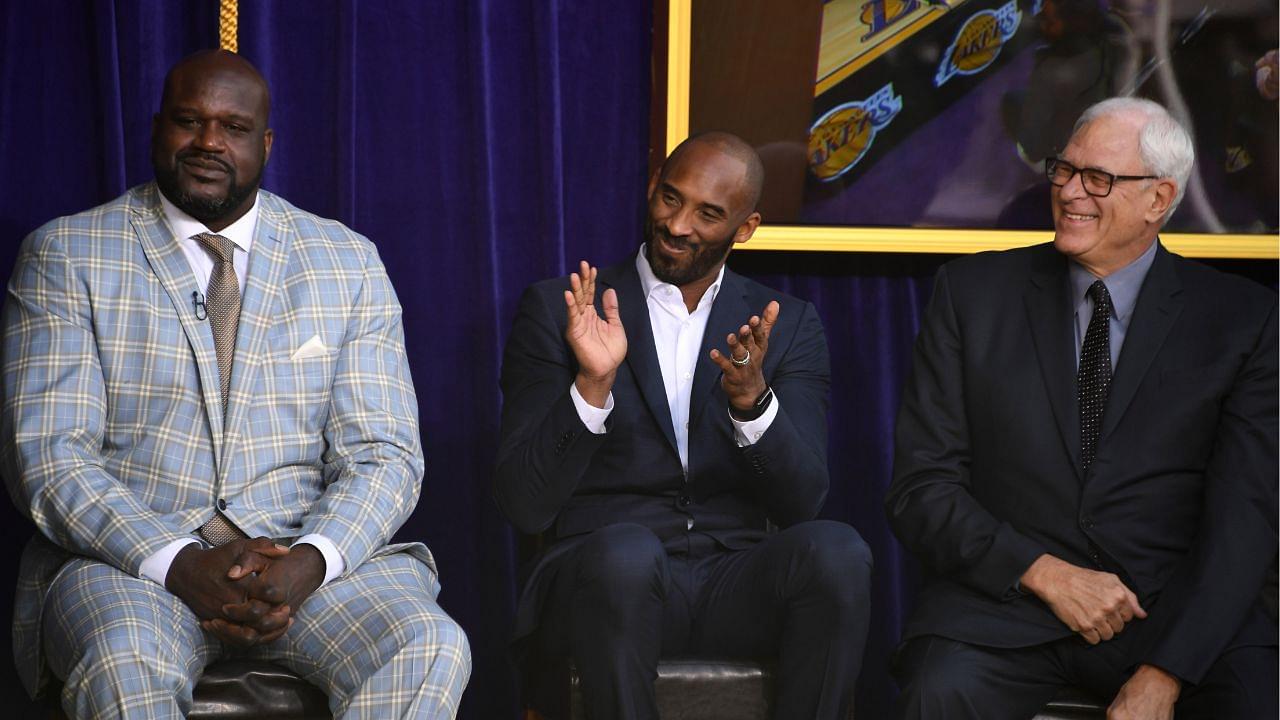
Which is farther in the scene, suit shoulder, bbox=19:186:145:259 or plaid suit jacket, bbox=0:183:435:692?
suit shoulder, bbox=19:186:145:259

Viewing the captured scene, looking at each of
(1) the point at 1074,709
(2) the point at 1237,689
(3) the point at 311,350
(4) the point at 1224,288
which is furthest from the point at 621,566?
(4) the point at 1224,288

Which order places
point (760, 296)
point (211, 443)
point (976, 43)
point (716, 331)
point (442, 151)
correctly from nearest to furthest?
point (211, 443)
point (716, 331)
point (760, 296)
point (442, 151)
point (976, 43)

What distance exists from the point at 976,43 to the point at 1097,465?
1337 mm

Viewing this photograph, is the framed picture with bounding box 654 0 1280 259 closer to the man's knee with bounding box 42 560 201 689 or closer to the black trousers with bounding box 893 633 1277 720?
the black trousers with bounding box 893 633 1277 720

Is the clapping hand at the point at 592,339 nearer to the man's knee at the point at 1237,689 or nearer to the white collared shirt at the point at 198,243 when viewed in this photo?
the white collared shirt at the point at 198,243

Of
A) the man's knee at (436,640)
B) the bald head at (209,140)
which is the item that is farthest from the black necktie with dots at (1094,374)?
the bald head at (209,140)

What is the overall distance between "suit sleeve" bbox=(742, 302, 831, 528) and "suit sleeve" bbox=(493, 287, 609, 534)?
0.33 metres

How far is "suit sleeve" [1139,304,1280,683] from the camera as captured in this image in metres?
2.24

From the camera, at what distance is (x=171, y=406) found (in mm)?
2408

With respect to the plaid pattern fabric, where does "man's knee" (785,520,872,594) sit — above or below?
above

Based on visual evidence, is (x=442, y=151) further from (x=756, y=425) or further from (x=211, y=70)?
(x=756, y=425)

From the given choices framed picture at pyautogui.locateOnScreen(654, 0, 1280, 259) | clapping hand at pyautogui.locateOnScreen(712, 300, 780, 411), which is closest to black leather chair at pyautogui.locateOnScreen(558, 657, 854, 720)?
clapping hand at pyautogui.locateOnScreen(712, 300, 780, 411)

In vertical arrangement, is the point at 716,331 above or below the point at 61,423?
above

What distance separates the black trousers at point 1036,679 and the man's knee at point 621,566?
49 cm
